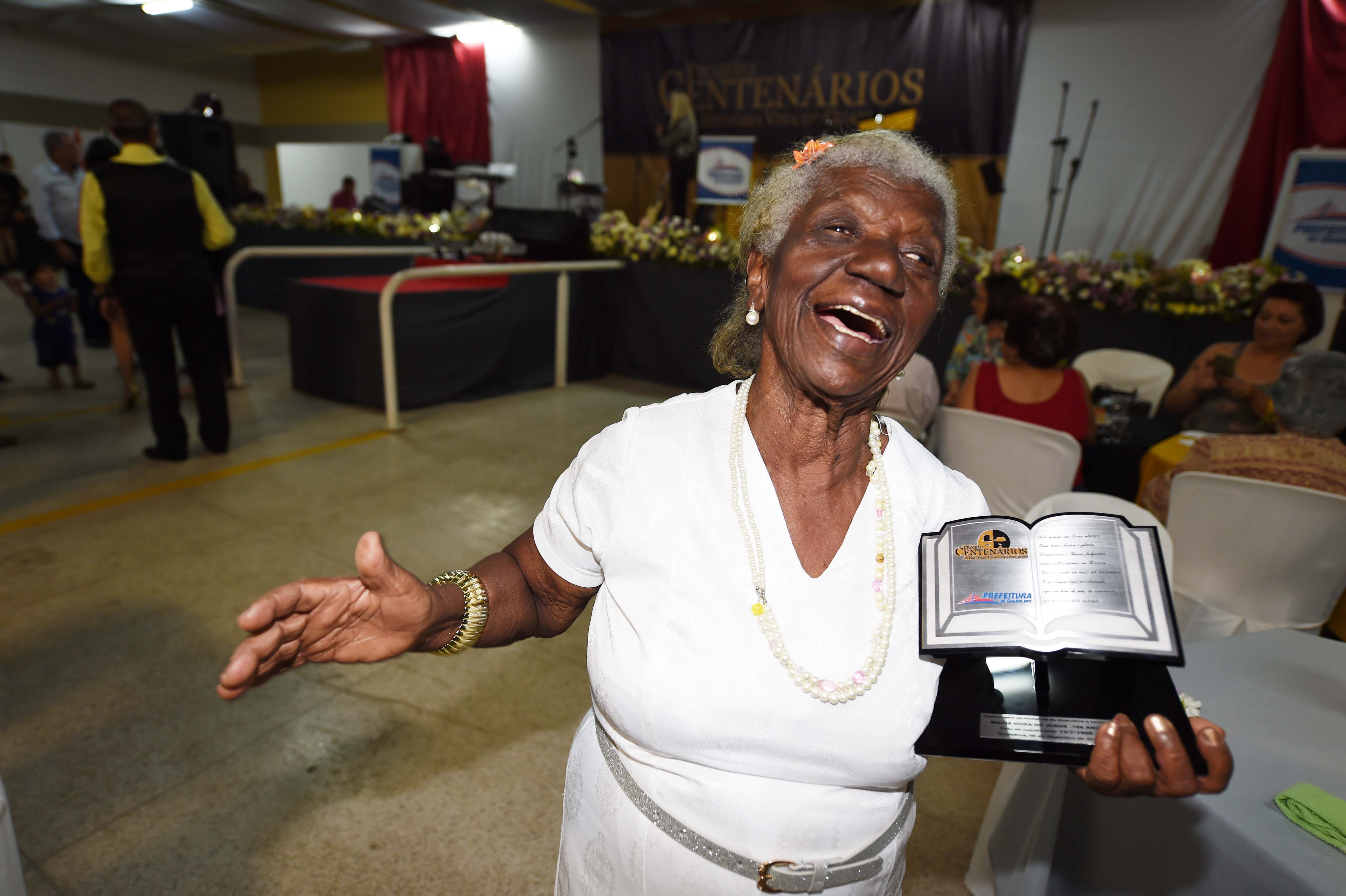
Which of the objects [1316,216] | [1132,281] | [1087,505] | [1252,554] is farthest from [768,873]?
[1316,216]

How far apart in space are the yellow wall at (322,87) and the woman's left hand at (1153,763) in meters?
16.0

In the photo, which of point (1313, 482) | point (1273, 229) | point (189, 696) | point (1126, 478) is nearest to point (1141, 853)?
point (1313, 482)

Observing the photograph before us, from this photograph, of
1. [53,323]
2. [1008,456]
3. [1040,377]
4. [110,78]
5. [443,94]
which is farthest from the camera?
[110,78]

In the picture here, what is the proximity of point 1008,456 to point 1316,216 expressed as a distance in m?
4.08

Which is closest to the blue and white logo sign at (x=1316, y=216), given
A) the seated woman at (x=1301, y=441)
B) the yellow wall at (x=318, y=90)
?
the seated woman at (x=1301, y=441)

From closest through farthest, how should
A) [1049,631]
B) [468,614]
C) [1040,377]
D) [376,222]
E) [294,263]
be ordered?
[1049,631] < [468,614] < [1040,377] < [376,222] < [294,263]

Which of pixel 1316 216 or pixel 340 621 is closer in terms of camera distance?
pixel 340 621

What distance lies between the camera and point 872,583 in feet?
2.90

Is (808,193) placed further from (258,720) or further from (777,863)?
(258,720)

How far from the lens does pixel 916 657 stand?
86 centimetres

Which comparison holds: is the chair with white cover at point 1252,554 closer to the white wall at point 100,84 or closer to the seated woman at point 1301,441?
the seated woman at point 1301,441

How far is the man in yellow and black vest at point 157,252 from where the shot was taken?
355 cm

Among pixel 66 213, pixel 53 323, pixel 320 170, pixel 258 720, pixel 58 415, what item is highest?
pixel 320 170

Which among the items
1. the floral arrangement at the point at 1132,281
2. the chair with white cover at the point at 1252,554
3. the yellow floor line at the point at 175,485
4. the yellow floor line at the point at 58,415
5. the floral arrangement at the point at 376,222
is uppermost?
the floral arrangement at the point at 376,222
